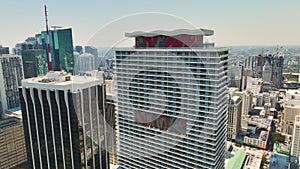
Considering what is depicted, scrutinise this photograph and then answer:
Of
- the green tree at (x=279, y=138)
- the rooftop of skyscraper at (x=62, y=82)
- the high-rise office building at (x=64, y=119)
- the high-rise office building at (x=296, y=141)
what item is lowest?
the green tree at (x=279, y=138)

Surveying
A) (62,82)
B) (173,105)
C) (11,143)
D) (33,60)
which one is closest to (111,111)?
(62,82)

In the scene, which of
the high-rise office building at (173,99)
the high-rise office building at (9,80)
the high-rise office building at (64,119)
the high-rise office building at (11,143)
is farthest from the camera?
the high-rise office building at (9,80)

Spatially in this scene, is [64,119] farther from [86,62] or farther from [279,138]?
[279,138]

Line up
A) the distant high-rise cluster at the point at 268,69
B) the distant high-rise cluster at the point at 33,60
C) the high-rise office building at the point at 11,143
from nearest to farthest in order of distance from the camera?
1. the high-rise office building at the point at 11,143
2. the distant high-rise cluster at the point at 33,60
3. the distant high-rise cluster at the point at 268,69

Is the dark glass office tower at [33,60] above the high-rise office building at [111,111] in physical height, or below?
above

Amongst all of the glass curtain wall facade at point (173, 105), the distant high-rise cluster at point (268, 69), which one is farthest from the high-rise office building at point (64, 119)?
the distant high-rise cluster at point (268, 69)

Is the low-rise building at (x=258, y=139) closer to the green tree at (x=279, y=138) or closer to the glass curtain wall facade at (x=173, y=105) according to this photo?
the green tree at (x=279, y=138)

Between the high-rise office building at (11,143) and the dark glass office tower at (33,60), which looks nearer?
the high-rise office building at (11,143)

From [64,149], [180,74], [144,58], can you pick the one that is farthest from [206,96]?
[64,149]

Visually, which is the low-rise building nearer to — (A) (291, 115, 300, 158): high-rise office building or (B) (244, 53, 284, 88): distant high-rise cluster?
(A) (291, 115, 300, 158): high-rise office building
